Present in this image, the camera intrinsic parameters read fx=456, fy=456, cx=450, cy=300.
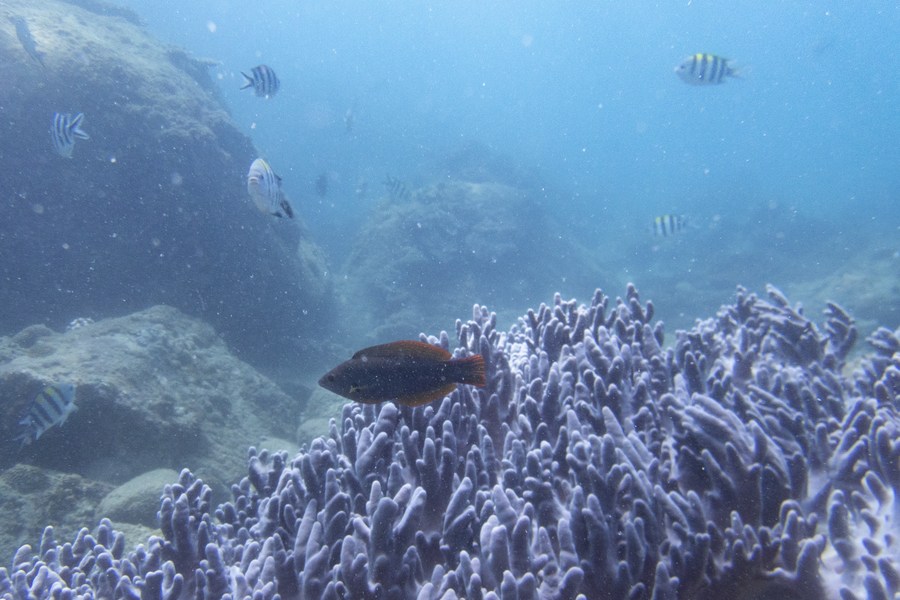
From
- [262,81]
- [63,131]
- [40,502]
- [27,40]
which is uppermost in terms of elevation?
[27,40]

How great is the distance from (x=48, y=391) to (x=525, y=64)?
19250 cm

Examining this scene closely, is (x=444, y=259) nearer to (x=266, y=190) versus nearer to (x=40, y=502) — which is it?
(x=266, y=190)

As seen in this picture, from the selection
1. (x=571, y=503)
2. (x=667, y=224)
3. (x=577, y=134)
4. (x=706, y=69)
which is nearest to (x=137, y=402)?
(x=571, y=503)

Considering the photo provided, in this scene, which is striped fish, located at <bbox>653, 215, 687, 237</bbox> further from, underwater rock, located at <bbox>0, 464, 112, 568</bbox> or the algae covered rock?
underwater rock, located at <bbox>0, 464, 112, 568</bbox>

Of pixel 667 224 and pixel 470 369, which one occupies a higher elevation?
pixel 667 224

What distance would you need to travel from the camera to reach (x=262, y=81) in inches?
279

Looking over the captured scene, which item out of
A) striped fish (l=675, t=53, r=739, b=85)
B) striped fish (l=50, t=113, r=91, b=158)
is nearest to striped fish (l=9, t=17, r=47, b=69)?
striped fish (l=50, t=113, r=91, b=158)

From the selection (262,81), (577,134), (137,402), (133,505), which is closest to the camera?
(133,505)

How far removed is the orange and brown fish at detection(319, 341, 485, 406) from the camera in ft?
6.56

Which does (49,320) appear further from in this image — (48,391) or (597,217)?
(597,217)

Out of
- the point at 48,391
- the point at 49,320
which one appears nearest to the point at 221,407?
the point at 48,391

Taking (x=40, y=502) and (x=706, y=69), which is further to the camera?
(x=706, y=69)

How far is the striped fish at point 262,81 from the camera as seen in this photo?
276 inches

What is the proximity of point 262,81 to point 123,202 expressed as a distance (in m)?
5.47
